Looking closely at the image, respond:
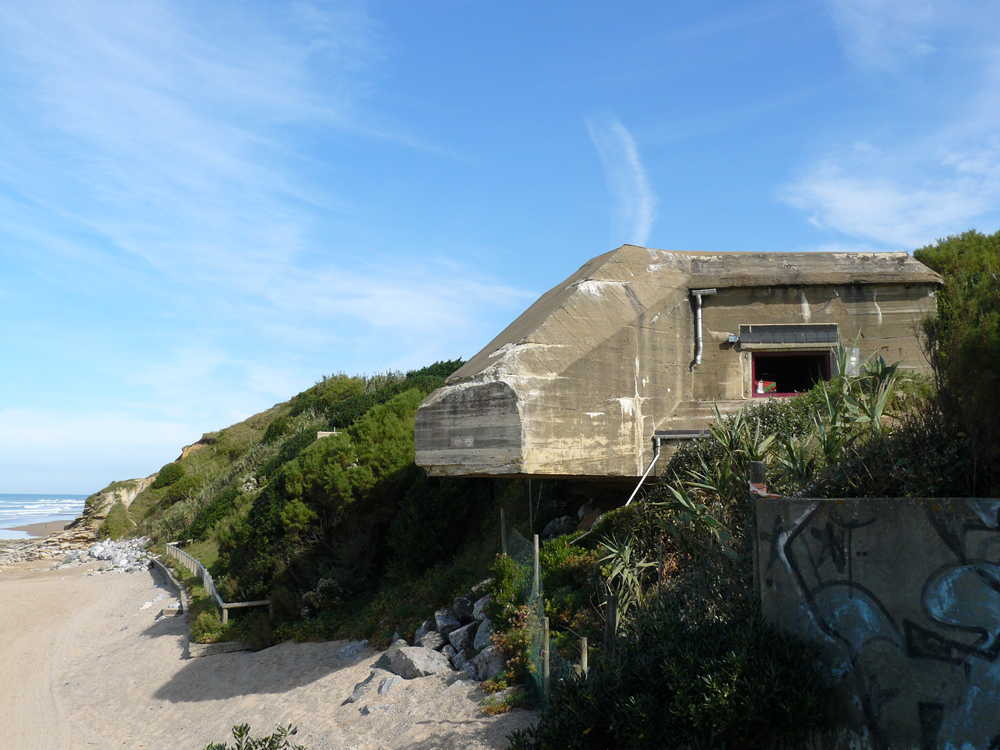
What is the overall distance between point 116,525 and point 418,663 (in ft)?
135

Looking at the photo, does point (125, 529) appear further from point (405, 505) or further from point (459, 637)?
point (459, 637)

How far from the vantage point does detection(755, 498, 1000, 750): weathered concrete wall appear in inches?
195

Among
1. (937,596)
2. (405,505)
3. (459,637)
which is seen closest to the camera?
(937,596)

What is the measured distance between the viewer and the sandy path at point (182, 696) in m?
9.73

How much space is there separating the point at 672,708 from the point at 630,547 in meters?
4.43

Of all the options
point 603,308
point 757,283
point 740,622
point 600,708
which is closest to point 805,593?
point 740,622

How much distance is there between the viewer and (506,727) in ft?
28.0

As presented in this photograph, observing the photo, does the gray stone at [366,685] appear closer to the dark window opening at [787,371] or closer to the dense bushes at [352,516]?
the dense bushes at [352,516]

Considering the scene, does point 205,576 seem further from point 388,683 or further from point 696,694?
point 696,694

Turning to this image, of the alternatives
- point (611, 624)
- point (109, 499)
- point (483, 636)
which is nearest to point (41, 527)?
point (109, 499)

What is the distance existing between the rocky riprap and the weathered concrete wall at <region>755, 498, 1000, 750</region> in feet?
107

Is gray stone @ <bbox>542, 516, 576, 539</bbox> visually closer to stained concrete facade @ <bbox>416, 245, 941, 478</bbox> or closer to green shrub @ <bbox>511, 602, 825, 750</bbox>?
stained concrete facade @ <bbox>416, 245, 941, 478</bbox>

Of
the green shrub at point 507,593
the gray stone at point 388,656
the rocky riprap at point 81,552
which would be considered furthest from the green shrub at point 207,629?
the rocky riprap at point 81,552

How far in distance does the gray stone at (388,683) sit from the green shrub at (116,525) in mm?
39301
